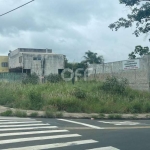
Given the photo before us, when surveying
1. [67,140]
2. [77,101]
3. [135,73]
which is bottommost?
[67,140]

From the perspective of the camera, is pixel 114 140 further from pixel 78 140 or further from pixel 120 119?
pixel 120 119

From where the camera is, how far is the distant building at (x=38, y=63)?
58125mm

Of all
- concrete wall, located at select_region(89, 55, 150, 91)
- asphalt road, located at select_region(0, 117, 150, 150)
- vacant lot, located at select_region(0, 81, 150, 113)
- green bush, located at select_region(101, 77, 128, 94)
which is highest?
concrete wall, located at select_region(89, 55, 150, 91)

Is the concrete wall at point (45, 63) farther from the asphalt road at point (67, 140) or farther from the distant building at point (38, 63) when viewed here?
the asphalt road at point (67, 140)

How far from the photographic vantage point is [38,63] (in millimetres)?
59156

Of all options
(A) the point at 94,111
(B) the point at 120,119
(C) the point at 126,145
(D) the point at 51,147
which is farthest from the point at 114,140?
(A) the point at 94,111

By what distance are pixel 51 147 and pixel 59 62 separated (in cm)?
5306

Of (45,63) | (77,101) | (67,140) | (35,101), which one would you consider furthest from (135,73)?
(45,63)

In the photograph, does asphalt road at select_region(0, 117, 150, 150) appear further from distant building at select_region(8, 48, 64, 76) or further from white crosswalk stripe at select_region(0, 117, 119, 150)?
distant building at select_region(8, 48, 64, 76)

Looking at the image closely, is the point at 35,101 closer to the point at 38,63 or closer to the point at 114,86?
the point at 114,86

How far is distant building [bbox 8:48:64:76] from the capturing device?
5812cm

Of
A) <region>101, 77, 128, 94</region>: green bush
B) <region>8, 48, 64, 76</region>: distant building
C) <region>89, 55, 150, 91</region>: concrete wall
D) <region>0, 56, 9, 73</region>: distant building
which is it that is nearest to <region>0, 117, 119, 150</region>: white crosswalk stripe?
<region>101, 77, 128, 94</region>: green bush

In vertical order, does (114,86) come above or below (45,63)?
below

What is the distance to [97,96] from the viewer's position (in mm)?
22125
